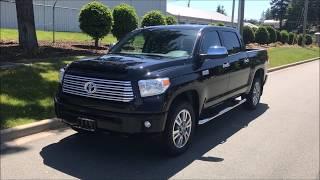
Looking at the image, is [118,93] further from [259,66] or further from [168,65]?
[259,66]

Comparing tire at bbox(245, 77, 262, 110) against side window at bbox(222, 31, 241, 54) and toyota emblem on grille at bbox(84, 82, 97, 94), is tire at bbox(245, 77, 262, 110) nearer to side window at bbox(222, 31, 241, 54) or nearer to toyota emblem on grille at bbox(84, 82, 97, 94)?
side window at bbox(222, 31, 241, 54)

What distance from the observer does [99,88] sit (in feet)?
20.4

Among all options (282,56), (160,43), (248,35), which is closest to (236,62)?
(160,43)

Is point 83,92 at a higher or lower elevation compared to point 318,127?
higher

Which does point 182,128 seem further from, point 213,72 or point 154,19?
point 154,19

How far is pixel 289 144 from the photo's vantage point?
303 inches

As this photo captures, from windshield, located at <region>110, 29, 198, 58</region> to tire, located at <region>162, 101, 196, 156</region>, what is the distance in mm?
944

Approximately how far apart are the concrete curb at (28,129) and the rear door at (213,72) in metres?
2.47

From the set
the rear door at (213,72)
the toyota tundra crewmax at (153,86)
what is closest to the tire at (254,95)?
the toyota tundra crewmax at (153,86)

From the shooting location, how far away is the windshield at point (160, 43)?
741cm

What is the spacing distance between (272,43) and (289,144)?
3775 centimetres

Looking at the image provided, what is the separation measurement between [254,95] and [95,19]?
8916 millimetres

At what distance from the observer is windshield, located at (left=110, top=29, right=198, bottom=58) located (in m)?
7.41

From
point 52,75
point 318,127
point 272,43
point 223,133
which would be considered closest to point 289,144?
point 223,133
